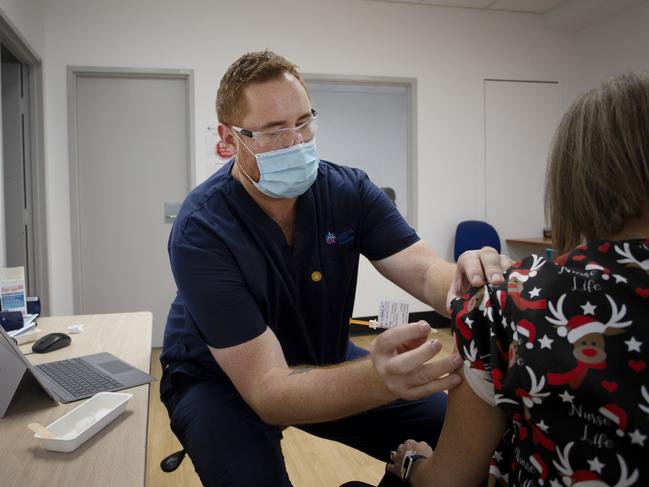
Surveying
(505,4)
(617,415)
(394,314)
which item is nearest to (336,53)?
(505,4)

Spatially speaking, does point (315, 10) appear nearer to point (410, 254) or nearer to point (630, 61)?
point (630, 61)

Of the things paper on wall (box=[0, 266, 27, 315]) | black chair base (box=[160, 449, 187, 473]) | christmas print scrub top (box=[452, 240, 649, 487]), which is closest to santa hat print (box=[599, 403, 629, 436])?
christmas print scrub top (box=[452, 240, 649, 487])

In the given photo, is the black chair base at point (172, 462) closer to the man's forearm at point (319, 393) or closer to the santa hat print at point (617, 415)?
the man's forearm at point (319, 393)

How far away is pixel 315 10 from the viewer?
3891mm

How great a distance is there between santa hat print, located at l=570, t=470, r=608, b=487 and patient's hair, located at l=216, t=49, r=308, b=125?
110 centimetres

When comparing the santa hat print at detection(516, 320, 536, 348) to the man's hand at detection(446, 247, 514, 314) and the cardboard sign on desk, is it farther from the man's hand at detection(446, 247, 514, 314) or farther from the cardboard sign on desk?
the cardboard sign on desk

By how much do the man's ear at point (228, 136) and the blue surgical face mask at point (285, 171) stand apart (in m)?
0.07

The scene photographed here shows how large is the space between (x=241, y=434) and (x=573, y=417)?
0.75 m

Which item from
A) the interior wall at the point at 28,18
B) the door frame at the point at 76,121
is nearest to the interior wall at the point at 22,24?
the interior wall at the point at 28,18

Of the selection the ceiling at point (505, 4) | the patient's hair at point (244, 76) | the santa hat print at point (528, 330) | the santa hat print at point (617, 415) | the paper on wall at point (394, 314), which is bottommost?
the paper on wall at point (394, 314)

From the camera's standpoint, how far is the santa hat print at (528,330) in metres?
0.63

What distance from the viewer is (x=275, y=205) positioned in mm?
1421

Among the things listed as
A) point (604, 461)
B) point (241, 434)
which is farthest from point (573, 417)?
point (241, 434)

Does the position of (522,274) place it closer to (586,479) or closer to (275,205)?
(586,479)
